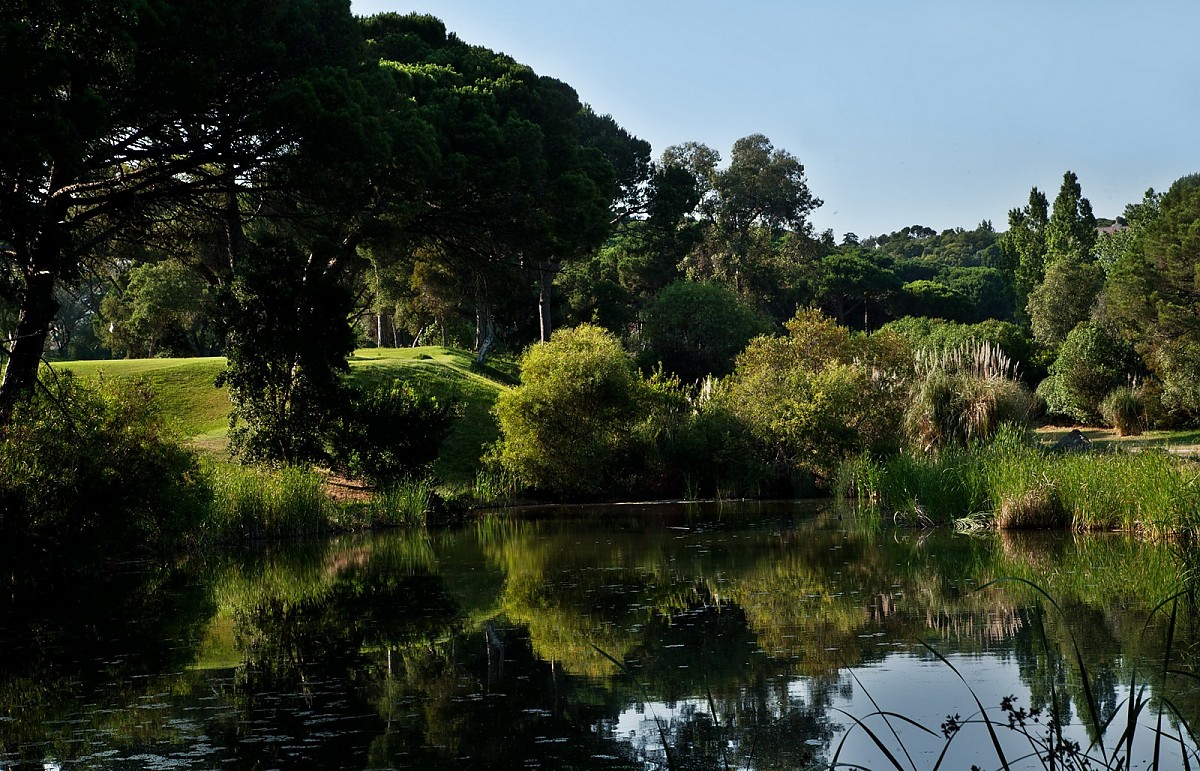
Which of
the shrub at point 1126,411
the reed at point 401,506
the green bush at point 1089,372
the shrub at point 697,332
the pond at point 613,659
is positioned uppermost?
the shrub at point 697,332

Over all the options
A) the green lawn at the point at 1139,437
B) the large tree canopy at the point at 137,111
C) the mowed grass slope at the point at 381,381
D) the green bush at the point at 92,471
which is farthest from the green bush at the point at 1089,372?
the green bush at the point at 92,471

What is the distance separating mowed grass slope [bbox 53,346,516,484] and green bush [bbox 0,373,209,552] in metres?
10.5

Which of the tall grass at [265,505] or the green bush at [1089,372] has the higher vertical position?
the green bush at [1089,372]

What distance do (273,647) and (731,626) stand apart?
4.04m

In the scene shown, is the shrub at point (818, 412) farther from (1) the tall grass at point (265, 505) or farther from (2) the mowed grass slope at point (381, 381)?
(1) the tall grass at point (265, 505)

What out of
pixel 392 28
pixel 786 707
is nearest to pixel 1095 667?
pixel 786 707

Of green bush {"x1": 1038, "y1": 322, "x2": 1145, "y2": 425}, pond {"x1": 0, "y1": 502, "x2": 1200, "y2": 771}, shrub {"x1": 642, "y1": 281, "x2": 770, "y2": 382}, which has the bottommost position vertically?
pond {"x1": 0, "y1": 502, "x2": 1200, "y2": 771}

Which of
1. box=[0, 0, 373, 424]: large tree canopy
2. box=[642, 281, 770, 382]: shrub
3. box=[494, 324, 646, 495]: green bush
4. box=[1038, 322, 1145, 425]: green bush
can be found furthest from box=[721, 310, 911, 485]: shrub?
box=[1038, 322, 1145, 425]: green bush

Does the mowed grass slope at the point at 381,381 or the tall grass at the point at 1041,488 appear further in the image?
the mowed grass slope at the point at 381,381

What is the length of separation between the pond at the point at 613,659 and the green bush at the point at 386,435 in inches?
315

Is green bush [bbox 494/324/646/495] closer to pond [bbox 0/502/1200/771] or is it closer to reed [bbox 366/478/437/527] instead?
reed [bbox 366/478/437/527]

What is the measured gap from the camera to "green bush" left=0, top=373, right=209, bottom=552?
577 inches

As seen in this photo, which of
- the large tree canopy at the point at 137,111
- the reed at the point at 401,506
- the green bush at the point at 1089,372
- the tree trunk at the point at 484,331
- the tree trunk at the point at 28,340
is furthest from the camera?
the tree trunk at the point at 484,331

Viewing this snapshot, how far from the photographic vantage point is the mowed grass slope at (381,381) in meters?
30.0
